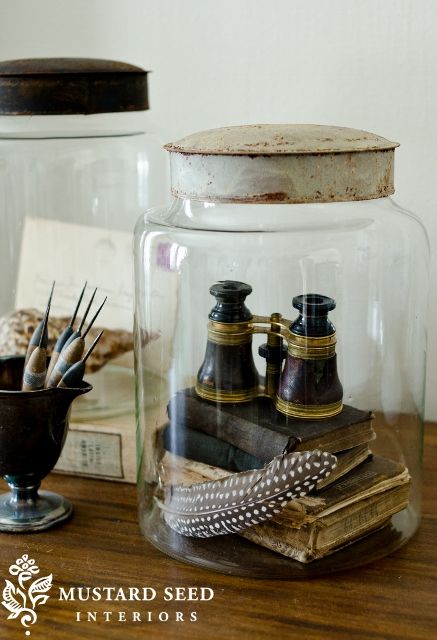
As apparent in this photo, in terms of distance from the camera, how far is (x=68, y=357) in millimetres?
833

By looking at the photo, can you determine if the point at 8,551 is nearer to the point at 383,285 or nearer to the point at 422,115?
the point at 383,285

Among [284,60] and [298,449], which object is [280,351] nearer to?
[298,449]

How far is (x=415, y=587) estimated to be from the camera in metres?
0.74

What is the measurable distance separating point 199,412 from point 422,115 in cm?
46

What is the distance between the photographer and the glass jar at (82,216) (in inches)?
43.6

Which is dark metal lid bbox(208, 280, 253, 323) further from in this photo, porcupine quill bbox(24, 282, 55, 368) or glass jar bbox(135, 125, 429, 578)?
porcupine quill bbox(24, 282, 55, 368)

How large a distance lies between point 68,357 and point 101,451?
0.54 ft

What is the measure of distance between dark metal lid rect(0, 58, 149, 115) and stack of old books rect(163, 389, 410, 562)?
0.33 meters

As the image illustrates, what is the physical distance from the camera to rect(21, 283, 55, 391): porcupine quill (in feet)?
2.71

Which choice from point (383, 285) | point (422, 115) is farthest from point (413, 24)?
point (383, 285)

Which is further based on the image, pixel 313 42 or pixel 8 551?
pixel 313 42

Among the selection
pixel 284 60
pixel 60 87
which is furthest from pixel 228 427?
pixel 284 60

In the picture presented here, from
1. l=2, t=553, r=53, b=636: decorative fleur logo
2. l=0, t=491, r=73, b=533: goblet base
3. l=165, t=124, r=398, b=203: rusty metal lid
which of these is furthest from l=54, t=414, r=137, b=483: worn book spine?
l=165, t=124, r=398, b=203: rusty metal lid

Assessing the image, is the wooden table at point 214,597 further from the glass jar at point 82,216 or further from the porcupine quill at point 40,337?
the glass jar at point 82,216
